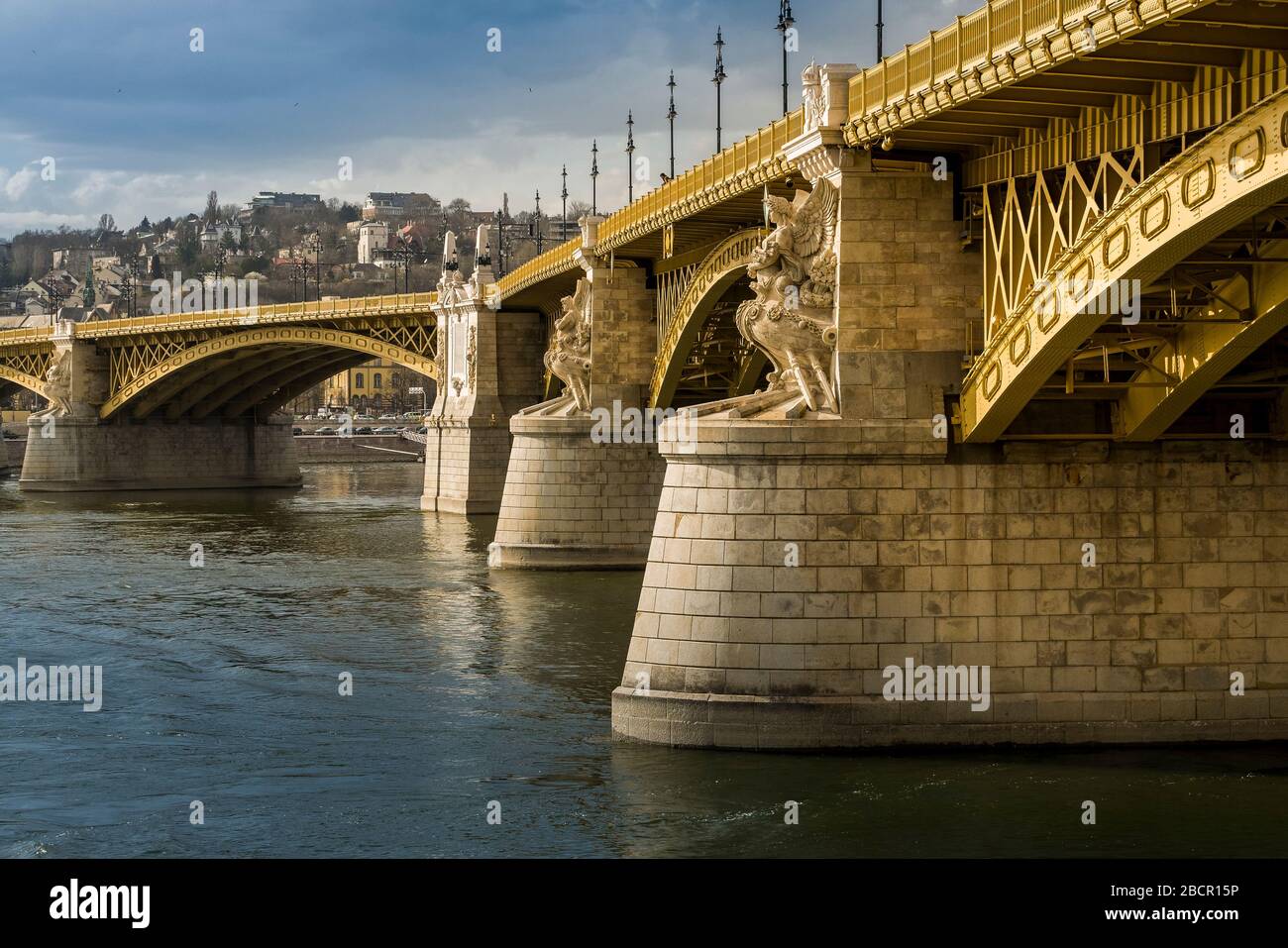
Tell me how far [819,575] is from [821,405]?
2413 mm

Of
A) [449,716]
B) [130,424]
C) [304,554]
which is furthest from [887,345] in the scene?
[130,424]

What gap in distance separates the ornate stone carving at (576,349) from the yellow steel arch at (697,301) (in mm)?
1795

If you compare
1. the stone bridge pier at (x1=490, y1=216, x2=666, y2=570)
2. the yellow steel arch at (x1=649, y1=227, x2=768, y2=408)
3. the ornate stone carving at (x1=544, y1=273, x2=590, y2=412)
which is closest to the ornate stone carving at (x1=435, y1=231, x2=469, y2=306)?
the ornate stone carving at (x1=544, y1=273, x2=590, y2=412)

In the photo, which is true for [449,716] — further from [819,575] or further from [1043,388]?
[1043,388]

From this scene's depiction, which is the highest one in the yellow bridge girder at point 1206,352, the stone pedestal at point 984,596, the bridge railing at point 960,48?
the bridge railing at point 960,48

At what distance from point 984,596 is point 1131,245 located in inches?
212

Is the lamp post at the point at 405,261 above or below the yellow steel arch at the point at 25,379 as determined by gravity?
above

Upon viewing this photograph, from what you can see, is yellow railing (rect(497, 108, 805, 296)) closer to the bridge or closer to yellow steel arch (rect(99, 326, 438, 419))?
the bridge

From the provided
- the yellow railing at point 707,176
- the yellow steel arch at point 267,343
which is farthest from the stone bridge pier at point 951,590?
the yellow steel arch at point 267,343

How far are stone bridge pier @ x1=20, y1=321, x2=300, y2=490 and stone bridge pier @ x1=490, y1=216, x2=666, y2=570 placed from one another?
4635 centimetres

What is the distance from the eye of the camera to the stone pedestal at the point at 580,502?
150 feet

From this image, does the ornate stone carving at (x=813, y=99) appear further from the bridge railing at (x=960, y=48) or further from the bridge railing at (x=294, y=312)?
the bridge railing at (x=294, y=312)

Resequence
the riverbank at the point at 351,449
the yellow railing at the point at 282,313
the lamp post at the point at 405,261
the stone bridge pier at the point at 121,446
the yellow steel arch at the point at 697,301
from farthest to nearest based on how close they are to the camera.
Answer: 1. the riverbank at the point at 351,449
2. the lamp post at the point at 405,261
3. the stone bridge pier at the point at 121,446
4. the yellow railing at the point at 282,313
5. the yellow steel arch at the point at 697,301
